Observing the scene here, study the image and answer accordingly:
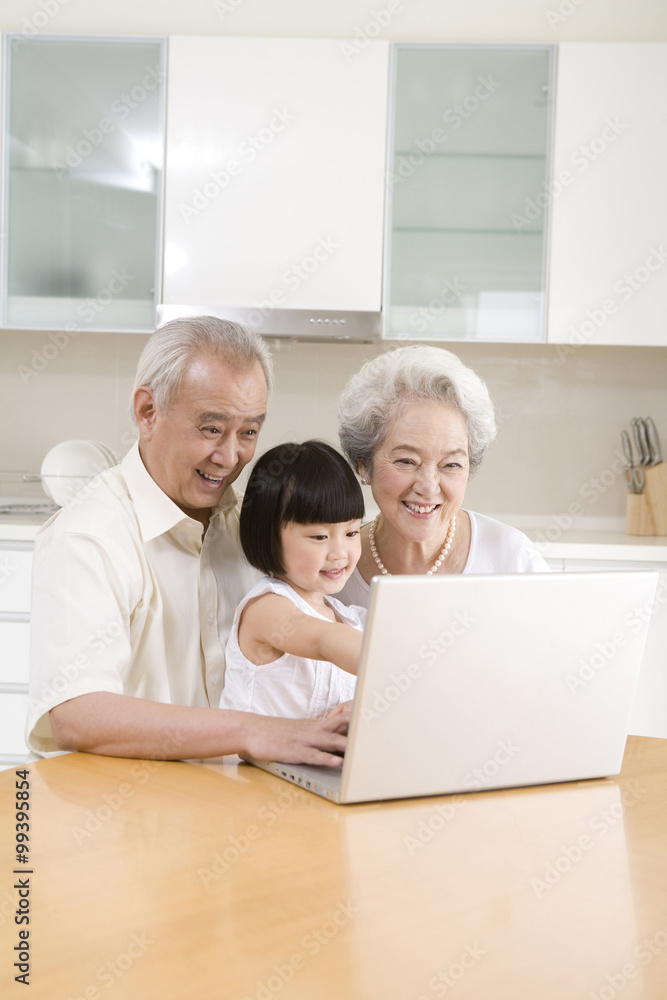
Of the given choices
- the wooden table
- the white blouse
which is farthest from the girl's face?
the wooden table

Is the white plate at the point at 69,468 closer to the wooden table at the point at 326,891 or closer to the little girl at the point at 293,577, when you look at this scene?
the little girl at the point at 293,577

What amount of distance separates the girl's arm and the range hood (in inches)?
68.4

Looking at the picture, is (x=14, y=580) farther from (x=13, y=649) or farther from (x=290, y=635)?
(x=290, y=635)

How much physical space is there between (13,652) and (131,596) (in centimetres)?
153

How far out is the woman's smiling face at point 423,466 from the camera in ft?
5.06

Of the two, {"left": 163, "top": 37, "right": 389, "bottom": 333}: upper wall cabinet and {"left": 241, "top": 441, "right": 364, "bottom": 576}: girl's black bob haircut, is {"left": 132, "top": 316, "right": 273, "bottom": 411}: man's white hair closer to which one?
{"left": 241, "top": 441, "right": 364, "bottom": 576}: girl's black bob haircut

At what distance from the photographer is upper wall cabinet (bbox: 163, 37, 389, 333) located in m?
2.88

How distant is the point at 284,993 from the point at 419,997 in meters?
0.09

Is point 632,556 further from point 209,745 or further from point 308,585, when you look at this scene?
point 209,745

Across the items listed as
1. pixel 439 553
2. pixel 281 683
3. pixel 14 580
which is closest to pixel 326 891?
pixel 281 683

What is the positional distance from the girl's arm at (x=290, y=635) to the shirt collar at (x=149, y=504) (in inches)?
7.4

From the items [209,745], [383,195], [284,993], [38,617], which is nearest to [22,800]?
[209,745]

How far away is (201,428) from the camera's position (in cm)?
141

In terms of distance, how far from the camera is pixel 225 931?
67cm
